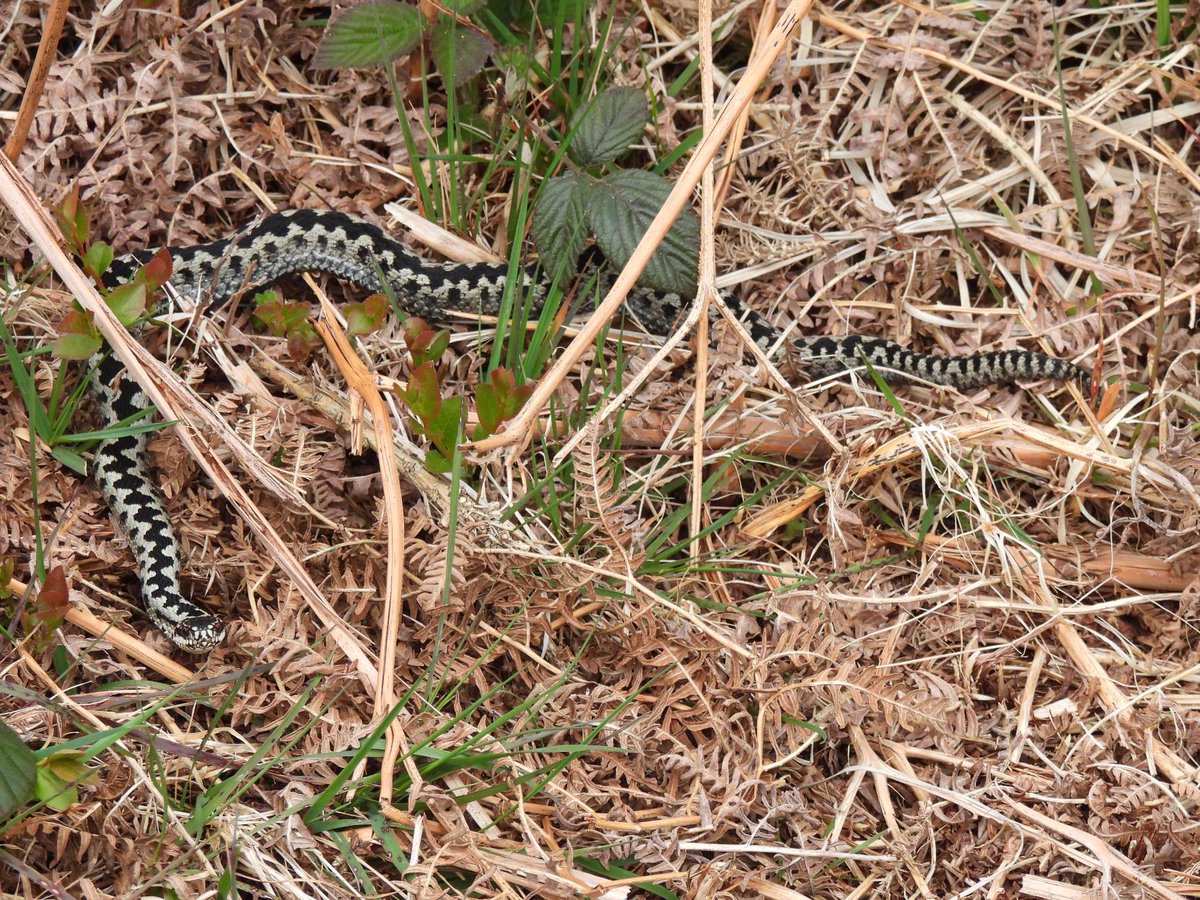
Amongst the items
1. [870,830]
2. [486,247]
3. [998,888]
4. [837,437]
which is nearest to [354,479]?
[486,247]

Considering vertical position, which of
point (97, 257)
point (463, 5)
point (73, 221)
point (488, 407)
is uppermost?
point (463, 5)

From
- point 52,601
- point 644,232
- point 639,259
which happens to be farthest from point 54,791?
point 644,232

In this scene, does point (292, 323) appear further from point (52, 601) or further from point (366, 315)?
point (52, 601)

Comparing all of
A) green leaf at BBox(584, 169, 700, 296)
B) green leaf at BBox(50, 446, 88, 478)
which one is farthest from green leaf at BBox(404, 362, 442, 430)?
green leaf at BBox(50, 446, 88, 478)

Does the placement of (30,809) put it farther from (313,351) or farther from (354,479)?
(313,351)

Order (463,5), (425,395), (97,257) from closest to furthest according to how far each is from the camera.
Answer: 1. (425,395)
2. (97,257)
3. (463,5)

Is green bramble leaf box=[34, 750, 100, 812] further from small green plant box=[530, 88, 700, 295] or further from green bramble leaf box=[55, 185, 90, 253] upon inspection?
small green plant box=[530, 88, 700, 295]
